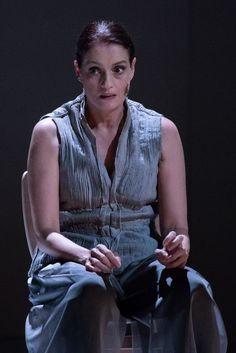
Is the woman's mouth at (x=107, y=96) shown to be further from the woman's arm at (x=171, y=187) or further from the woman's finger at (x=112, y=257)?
the woman's finger at (x=112, y=257)

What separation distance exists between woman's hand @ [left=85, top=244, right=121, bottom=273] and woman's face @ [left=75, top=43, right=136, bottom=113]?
0.51 metres

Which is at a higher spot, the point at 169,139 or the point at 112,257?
the point at 169,139

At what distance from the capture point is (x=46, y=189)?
2.48m

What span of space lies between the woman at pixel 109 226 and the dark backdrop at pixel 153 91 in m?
1.10

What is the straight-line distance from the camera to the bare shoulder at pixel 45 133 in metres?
2.52

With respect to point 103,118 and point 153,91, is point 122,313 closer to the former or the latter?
point 103,118

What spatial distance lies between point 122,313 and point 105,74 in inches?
27.0

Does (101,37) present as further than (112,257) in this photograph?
Yes

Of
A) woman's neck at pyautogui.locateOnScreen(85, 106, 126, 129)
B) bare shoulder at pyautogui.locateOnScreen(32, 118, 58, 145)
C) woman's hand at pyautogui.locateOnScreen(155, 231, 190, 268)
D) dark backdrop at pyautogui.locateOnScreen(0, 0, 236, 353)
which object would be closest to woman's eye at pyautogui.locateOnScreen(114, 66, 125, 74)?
woman's neck at pyautogui.locateOnScreen(85, 106, 126, 129)

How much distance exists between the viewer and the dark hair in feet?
8.21

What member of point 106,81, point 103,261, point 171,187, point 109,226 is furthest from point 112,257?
point 106,81

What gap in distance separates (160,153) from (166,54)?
127 cm

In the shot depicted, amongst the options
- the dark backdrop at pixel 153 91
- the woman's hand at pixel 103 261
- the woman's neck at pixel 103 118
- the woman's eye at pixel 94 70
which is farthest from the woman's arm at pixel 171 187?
the dark backdrop at pixel 153 91

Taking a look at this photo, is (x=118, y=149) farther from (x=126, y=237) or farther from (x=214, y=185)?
(x=214, y=185)
